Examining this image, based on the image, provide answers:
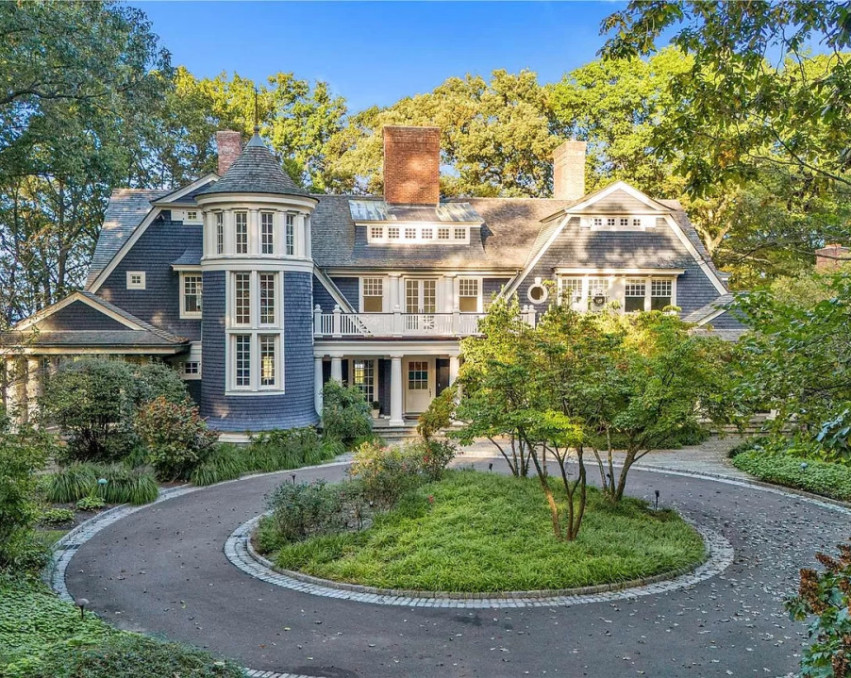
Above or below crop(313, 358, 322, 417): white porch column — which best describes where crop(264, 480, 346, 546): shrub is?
below

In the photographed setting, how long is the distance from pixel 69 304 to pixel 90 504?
33.1 feet

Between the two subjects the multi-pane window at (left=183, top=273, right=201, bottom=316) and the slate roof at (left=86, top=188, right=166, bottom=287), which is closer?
the multi-pane window at (left=183, top=273, right=201, bottom=316)

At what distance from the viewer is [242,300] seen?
826 inches

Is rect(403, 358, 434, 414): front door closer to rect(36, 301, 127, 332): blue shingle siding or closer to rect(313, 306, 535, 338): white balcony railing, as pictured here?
rect(313, 306, 535, 338): white balcony railing

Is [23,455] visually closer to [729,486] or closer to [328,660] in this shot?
[328,660]

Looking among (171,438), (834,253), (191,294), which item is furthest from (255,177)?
(834,253)

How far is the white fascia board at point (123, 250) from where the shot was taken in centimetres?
2353

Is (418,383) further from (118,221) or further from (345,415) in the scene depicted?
(118,221)

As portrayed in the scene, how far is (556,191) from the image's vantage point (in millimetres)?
30078

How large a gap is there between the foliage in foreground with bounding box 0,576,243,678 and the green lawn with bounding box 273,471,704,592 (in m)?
3.47

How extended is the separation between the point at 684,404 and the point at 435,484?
17.5ft

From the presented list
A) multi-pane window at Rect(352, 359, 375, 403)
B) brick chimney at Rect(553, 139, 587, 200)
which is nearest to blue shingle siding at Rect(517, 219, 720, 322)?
brick chimney at Rect(553, 139, 587, 200)

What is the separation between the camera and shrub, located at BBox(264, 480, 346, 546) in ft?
36.3

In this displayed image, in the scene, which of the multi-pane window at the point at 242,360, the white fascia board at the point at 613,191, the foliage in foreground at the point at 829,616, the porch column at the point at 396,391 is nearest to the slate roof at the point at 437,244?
the white fascia board at the point at 613,191
